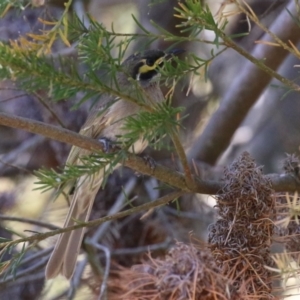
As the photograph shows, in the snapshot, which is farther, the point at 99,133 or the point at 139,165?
the point at 99,133

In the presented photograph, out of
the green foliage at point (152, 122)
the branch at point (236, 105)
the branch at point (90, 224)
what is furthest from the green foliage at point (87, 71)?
the branch at point (236, 105)

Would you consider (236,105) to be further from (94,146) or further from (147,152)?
(94,146)

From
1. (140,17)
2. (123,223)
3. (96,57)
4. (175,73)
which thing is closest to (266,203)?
(175,73)

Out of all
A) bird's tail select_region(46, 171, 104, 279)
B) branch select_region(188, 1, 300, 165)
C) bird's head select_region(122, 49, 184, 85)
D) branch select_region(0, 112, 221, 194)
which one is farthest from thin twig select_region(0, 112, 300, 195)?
branch select_region(188, 1, 300, 165)

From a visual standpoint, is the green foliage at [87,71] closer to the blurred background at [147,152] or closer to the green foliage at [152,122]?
the green foliage at [152,122]

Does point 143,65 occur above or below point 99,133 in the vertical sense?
above

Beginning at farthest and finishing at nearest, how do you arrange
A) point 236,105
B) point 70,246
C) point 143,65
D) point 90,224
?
point 236,105, point 143,65, point 70,246, point 90,224

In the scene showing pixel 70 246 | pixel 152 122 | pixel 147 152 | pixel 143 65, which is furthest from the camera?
pixel 147 152

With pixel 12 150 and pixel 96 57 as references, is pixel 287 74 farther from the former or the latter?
pixel 96 57

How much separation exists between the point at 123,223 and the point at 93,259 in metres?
0.31

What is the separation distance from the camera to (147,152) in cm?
234

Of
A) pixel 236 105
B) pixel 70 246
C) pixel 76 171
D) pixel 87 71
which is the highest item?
pixel 87 71

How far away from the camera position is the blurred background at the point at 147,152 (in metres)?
2.09

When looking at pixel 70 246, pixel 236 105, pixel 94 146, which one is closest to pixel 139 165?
pixel 94 146
